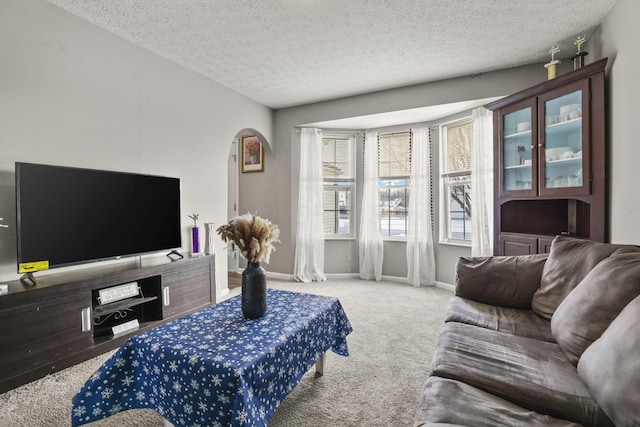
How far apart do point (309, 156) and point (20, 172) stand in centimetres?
339

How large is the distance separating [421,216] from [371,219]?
75 cm

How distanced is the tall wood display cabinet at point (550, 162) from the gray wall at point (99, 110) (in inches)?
128

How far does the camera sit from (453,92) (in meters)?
3.82

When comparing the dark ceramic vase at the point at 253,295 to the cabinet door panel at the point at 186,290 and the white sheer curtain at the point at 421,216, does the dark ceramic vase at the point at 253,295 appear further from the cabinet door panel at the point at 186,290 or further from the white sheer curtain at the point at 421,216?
the white sheer curtain at the point at 421,216

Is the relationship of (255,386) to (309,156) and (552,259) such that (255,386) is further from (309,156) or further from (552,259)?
(309,156)

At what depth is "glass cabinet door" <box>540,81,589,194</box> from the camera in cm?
256

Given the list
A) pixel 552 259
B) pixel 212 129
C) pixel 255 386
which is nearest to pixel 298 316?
pixel 255 386

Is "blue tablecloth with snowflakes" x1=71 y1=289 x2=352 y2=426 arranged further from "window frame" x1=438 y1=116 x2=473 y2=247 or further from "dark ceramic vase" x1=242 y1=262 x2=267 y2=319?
"window frame" x1=438 y1=116 x2=473 y2=247

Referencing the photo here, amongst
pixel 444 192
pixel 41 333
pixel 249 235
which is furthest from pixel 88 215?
pixel 444 192

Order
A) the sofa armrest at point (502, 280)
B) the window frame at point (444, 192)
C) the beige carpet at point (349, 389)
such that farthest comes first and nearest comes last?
the window frame at point (444, 192)
the sofa armrest at point (502, 280)
the beige carpet at point (349, 389)

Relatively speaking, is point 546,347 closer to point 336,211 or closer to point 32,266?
point 32,266

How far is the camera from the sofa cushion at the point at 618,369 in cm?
90

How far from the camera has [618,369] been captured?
991 mm

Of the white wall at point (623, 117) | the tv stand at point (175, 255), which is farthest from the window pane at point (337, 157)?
the white wall at point (623, 117)
